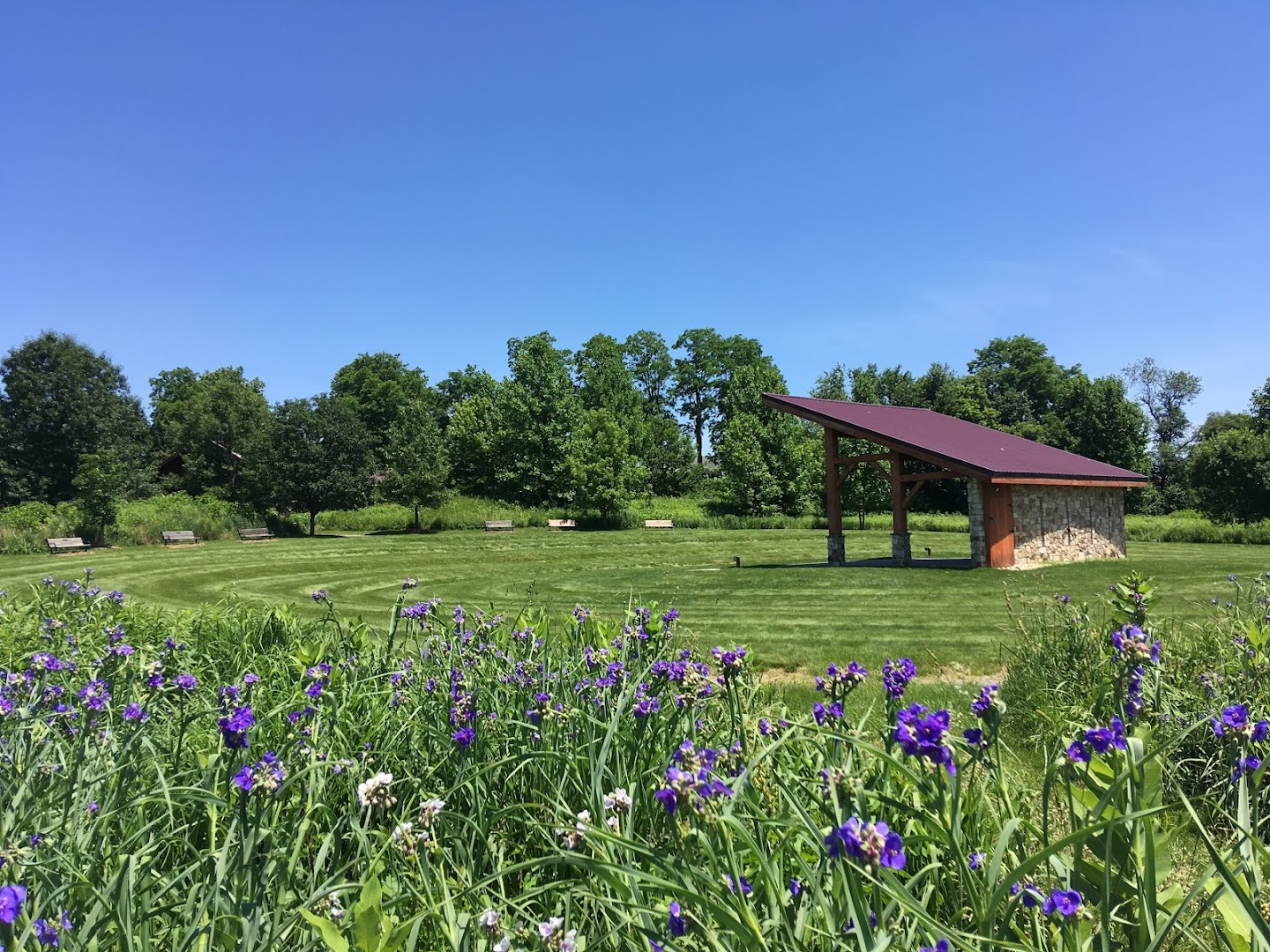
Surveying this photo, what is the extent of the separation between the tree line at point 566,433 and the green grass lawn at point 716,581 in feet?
17.7

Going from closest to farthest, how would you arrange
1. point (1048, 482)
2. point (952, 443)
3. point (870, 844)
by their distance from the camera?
1. point (870, 844)
2. point (1048, 482)
3. point (952, 443)

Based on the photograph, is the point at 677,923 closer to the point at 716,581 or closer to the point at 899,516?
the point at 716,581

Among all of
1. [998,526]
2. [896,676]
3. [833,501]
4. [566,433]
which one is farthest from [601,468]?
[896,676]

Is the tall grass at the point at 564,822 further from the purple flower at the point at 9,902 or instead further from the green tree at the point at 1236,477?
the green tree at the point at 1236,477

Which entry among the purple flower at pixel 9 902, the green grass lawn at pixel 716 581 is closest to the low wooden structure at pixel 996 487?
the green grass lawn at pixel 716 581

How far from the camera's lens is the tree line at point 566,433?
2964 cm

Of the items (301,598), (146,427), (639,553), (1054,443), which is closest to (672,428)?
(1054,443)

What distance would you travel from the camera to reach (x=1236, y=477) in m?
29.2

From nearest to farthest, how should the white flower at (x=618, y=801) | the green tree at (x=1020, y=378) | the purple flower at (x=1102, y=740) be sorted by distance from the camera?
the purple flower at (x=1102, y=740), the white flower at (x=618, y=801), the green tree at (x=1020, y=378)

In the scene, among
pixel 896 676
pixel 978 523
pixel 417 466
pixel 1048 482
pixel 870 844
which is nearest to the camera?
pixel 870 844

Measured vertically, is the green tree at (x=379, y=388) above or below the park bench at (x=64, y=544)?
above

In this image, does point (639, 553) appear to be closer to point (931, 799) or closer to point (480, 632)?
point (480, 632)

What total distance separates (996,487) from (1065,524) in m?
2.88

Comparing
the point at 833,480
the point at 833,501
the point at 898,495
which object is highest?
the point at 833,480
